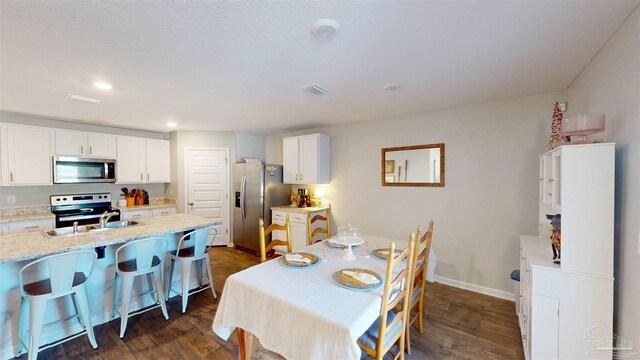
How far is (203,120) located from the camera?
13.4ft

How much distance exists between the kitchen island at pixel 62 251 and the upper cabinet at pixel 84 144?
7.01ft

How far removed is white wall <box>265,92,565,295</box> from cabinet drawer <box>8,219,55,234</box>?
4697 mm

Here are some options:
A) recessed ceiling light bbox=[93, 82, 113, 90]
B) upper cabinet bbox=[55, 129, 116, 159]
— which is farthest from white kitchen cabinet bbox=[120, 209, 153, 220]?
recessed ceiling light bbox=[93, 82, 113, 90]

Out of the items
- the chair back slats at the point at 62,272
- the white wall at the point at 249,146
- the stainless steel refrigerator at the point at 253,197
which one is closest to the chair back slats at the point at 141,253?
the chair back slats at the point at 62,272

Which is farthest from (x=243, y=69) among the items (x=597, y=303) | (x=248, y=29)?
(x=597, y=303)

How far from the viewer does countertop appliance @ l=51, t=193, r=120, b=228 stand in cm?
389

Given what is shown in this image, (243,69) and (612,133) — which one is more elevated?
(243,69)

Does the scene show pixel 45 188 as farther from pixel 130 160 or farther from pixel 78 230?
pixel 78 230

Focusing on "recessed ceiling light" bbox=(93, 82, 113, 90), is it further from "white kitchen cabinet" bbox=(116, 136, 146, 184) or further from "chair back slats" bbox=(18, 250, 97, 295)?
"white kitchen cabinet" bbox=(116, 136, 146, 184)

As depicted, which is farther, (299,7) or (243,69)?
(243,69)

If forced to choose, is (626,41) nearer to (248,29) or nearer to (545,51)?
(545,51)

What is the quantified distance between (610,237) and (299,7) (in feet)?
7.64

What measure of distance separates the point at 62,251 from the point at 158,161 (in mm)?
3332

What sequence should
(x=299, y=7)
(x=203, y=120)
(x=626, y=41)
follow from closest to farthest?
(x=299, y=7)
(x=626, y=41)
(x=203, y=120)
